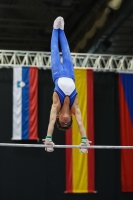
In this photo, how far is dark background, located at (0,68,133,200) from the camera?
1022 cm

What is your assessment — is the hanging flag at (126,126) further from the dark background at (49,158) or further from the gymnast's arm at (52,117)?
the gymnast's arm at (52,117)

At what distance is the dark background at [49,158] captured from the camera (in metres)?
10.2

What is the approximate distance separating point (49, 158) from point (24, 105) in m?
1.29

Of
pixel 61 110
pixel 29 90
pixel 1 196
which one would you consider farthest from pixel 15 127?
pixel 61 110

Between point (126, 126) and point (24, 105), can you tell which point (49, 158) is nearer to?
point (24, 105)

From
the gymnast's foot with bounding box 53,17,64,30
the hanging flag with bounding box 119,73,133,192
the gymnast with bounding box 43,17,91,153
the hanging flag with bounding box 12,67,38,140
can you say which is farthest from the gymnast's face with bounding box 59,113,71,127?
the hanging flag with bounding box 119,73,133,192

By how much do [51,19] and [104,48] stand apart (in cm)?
183

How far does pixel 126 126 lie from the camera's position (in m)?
10.7

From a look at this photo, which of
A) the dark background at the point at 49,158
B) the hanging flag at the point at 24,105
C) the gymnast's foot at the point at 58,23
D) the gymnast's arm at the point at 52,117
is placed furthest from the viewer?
the hanging flag at the point at 24,105

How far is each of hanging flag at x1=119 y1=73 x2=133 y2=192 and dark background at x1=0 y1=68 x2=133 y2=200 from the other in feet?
0.44

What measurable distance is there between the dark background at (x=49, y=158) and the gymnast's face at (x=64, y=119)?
12.5 ft

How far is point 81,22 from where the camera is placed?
1373 centimetres

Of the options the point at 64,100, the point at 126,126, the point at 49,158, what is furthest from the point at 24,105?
the point at 64,100

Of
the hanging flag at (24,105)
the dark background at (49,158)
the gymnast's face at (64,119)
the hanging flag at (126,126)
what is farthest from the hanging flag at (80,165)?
the gymnast's face at (64,119)
